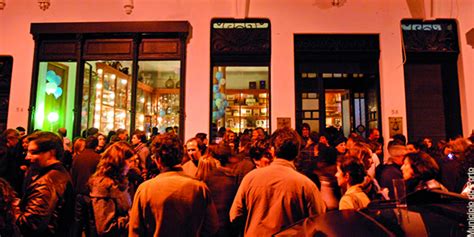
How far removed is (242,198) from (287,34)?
250 inches

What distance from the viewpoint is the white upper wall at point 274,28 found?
25.6 feet

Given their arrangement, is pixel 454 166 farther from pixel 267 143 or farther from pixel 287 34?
pixel 287 34

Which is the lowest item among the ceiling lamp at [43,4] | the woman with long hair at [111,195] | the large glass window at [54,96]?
the woman with long hair at [111,195]

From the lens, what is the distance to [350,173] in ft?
9.02

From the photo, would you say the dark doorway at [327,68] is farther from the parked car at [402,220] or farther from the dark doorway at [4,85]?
the dark doorway at [4,85]

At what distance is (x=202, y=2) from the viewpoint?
8.12 metres

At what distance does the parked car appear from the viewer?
1595 millimetres

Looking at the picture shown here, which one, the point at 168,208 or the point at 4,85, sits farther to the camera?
the point at 4,85

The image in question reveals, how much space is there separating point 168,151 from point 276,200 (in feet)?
2.96

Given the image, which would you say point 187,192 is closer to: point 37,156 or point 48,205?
point 48,205

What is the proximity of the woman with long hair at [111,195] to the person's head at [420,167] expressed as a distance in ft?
9.16

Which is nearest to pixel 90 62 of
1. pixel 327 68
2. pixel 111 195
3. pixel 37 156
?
pixel 327 68

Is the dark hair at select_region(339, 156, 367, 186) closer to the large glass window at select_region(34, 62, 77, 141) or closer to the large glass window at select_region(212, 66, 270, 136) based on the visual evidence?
the large glass window at select_region(212, 66, 270, 136)

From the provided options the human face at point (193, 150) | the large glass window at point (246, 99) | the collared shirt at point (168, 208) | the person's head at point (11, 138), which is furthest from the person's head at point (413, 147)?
the person's head at point (11, 138)
